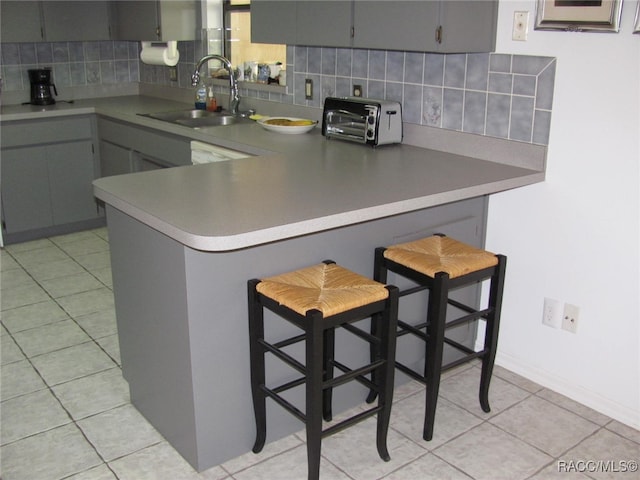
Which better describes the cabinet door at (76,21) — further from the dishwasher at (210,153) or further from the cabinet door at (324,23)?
the cabinet door at (324,23)

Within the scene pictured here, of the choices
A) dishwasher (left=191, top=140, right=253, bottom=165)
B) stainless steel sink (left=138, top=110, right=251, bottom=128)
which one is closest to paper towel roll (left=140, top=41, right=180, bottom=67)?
stainless steel sink (left=138, top=110, right=251, bottom=128)

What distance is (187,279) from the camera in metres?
2.05

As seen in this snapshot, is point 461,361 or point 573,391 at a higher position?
point 461,361

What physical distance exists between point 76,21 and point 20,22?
39 centimetres

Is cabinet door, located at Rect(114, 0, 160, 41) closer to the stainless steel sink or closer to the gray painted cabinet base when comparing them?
the stainless steel sink

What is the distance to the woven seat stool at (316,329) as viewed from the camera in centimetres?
197

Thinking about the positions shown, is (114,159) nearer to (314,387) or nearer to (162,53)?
(162,53)

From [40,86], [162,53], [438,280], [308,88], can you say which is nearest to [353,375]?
[438,280]

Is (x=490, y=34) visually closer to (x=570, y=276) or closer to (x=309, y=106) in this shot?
(x=570, y=276)

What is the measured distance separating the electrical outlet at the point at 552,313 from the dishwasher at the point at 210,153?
5.01 feet

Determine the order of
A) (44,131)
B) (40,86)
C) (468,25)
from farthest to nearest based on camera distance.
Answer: (40,86) < (44,131) < (468,25)

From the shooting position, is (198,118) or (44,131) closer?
(198,118)

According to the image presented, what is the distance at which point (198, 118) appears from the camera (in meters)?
4.23

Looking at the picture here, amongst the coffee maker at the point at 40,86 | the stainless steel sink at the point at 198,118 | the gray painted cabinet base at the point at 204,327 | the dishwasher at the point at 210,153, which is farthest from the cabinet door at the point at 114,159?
the gray painted cabinet base at the point at 204,327
